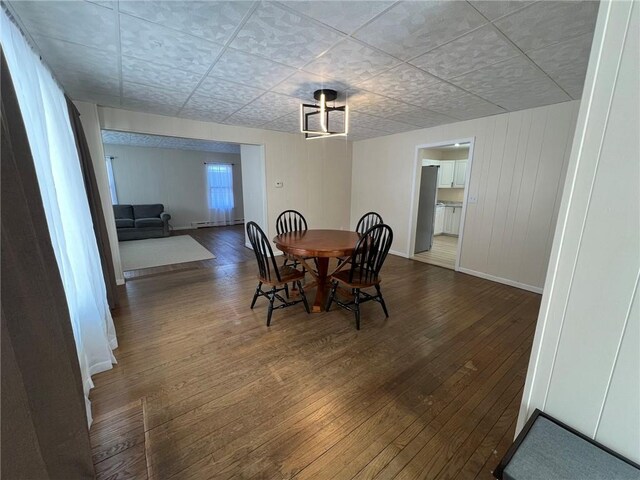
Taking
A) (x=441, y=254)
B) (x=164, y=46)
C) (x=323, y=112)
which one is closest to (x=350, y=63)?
(x=323, y=112)

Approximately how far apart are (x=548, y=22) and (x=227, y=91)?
260 centimetres

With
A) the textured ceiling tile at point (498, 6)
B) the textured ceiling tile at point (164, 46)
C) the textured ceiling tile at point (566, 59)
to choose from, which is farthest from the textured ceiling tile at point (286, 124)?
the textured ceiling tile at point (566, 59)

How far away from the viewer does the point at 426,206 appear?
4934 millimetres

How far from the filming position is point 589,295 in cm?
A: 77

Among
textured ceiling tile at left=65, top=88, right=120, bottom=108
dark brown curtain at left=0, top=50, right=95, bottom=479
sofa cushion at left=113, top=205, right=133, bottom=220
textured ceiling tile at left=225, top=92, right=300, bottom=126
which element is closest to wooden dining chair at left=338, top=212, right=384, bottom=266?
textured ceiling tile at left=225, top=92, right=300, bottom=126

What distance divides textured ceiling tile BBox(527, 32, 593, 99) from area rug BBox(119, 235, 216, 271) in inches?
196

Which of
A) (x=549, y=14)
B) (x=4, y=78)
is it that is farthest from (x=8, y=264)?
(x=549, y=14)

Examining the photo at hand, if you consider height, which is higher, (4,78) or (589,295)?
(4,78)

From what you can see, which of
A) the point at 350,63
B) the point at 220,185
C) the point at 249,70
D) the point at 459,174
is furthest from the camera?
the point at 220,185

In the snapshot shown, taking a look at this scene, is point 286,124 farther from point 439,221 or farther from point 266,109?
point 439,221

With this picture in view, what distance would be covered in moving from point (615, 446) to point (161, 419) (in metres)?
1.99

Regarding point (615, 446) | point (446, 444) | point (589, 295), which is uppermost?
point (589, 295)

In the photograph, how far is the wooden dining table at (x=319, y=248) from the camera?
2431 mm

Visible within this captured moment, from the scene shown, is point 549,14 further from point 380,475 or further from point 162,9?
point 380,475
